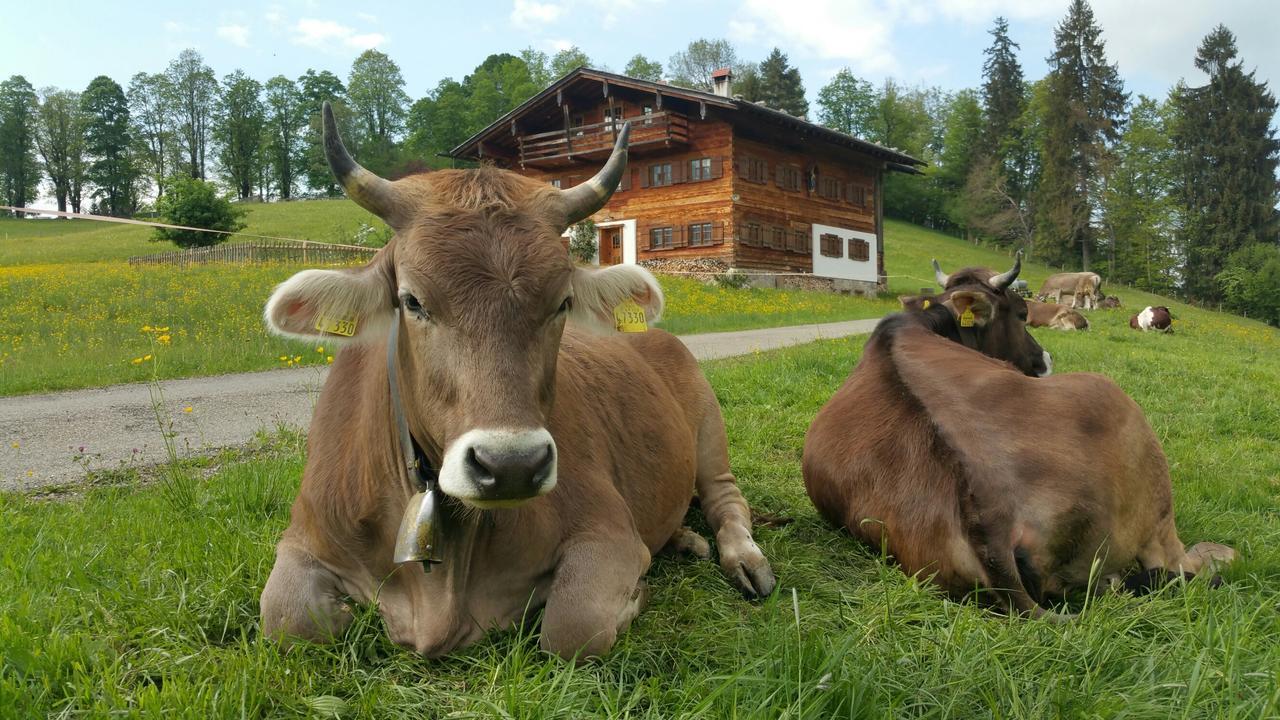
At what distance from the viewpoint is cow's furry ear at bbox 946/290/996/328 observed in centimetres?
621

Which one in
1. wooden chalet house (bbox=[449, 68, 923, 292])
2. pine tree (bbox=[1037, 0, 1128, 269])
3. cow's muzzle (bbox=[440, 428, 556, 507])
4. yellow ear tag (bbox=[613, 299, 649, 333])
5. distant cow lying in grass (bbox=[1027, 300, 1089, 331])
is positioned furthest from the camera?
pine tree (bbox=[1037, 0, 1128, 269])

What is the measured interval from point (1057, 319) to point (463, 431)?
22350mm

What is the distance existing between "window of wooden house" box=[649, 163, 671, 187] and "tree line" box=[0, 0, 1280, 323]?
76.6 ft

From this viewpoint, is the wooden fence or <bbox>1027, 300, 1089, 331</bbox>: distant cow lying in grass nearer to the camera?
<bbox>1027, 300, 1089, 331</bbox>: distant cow lying in grass

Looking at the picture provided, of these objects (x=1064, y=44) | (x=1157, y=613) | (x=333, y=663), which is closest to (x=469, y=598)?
(x=333, y=663)

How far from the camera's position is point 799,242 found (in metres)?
34.7

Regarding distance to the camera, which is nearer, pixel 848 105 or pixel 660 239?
pixel 660 239

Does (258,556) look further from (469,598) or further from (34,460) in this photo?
(34,460)

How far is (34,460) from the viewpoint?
5914mm

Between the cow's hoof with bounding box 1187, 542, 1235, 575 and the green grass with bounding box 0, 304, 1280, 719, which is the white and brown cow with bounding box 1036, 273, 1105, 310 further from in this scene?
the green grass with bounding box 0, 304, 1280, 719

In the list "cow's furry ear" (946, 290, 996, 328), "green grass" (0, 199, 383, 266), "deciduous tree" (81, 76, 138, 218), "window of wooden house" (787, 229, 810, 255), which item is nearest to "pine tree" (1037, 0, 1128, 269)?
"window of wooden house" (787, 229, 810, 255)

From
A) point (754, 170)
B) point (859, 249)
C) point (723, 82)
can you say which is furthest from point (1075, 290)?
point (723, 82)

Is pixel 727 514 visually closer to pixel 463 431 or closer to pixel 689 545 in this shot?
pixel 689 545

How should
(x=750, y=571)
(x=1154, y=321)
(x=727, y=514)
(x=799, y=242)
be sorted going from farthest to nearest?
(x=799, y=242) → (x=1154, y=321) → (x=727, y=514) → (x=750, y=571)
